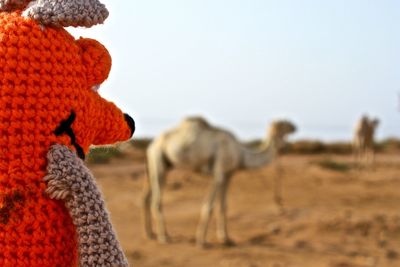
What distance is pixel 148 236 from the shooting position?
10.6 metres

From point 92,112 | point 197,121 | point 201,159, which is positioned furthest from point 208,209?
point 92,112

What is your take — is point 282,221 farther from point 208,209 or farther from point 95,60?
point 95,60

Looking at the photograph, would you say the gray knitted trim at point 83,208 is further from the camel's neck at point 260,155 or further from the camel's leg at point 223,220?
the camel's neck at point 260,155

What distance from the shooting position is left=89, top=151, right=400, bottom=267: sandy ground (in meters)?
9.49

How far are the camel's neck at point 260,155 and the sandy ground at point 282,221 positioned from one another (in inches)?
42.9

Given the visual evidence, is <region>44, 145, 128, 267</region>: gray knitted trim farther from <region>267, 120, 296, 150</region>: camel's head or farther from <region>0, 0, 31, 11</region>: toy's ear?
<region>267, 120, 296, 150</region>: camel's head

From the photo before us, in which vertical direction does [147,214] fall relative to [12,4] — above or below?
below

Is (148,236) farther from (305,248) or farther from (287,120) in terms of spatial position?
(287,120)

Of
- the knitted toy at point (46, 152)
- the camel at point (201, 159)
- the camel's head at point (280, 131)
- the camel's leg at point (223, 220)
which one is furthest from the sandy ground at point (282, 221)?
the knitted toy at point (46, 152)

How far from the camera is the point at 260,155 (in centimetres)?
1088

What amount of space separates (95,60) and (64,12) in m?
0.21

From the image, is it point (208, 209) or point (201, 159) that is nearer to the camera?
point (201, 159)

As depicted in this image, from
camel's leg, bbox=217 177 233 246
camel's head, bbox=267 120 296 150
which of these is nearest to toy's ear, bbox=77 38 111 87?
camel's leg, bbox=217 177 233 246

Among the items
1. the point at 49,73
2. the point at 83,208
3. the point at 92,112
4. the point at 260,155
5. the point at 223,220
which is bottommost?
the point at 223,220
